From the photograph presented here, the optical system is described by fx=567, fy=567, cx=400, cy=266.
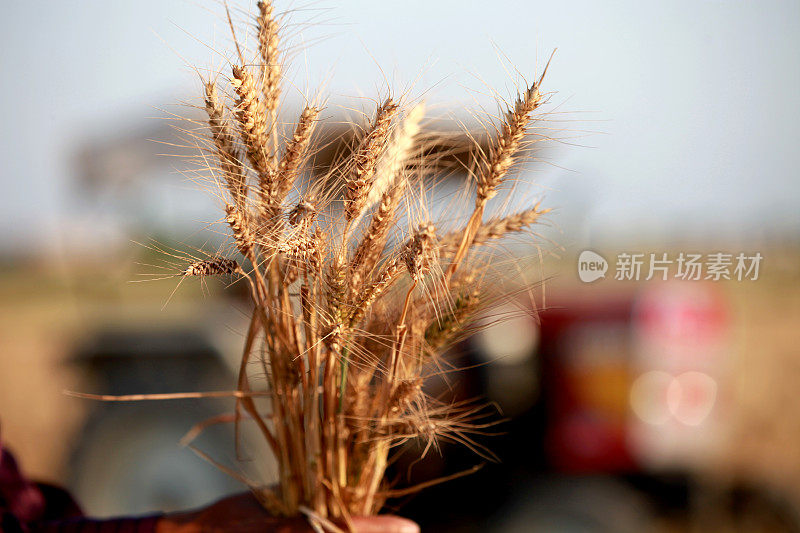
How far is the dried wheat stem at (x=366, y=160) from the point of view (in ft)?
2.39

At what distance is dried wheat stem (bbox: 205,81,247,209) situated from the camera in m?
0.75

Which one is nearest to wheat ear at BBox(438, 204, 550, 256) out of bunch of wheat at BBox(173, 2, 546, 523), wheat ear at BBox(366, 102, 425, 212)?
bunch of wheat at BBox(173, 2, 546, 523)

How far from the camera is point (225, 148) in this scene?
0.77 meters

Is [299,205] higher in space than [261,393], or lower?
higher

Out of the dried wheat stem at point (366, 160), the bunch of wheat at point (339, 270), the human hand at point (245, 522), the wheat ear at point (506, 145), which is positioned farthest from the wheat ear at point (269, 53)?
the human hand at point (245, 522)

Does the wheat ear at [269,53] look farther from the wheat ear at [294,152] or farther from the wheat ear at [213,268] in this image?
the wheat ear at [213,268]

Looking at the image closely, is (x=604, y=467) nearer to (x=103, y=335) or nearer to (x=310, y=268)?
(x=310, y=268)

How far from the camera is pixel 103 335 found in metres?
3.39

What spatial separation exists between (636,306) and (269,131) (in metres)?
2.06

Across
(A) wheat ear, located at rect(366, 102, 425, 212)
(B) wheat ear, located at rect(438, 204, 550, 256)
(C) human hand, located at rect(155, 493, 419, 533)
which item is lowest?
(C) human hand, located at rect(155, 493, 419, 533)

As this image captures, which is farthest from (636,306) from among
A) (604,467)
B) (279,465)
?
(279,465)

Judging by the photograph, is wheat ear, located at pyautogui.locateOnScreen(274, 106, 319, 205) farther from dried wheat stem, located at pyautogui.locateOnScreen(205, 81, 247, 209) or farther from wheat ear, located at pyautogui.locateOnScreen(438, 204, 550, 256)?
wheat ear, located at pyautogui.locateOnScreen(438, 204, 550, 256)

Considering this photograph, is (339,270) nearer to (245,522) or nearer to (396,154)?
(396,154)

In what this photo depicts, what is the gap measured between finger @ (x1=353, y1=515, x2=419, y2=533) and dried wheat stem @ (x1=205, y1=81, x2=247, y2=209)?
1.68 ft
